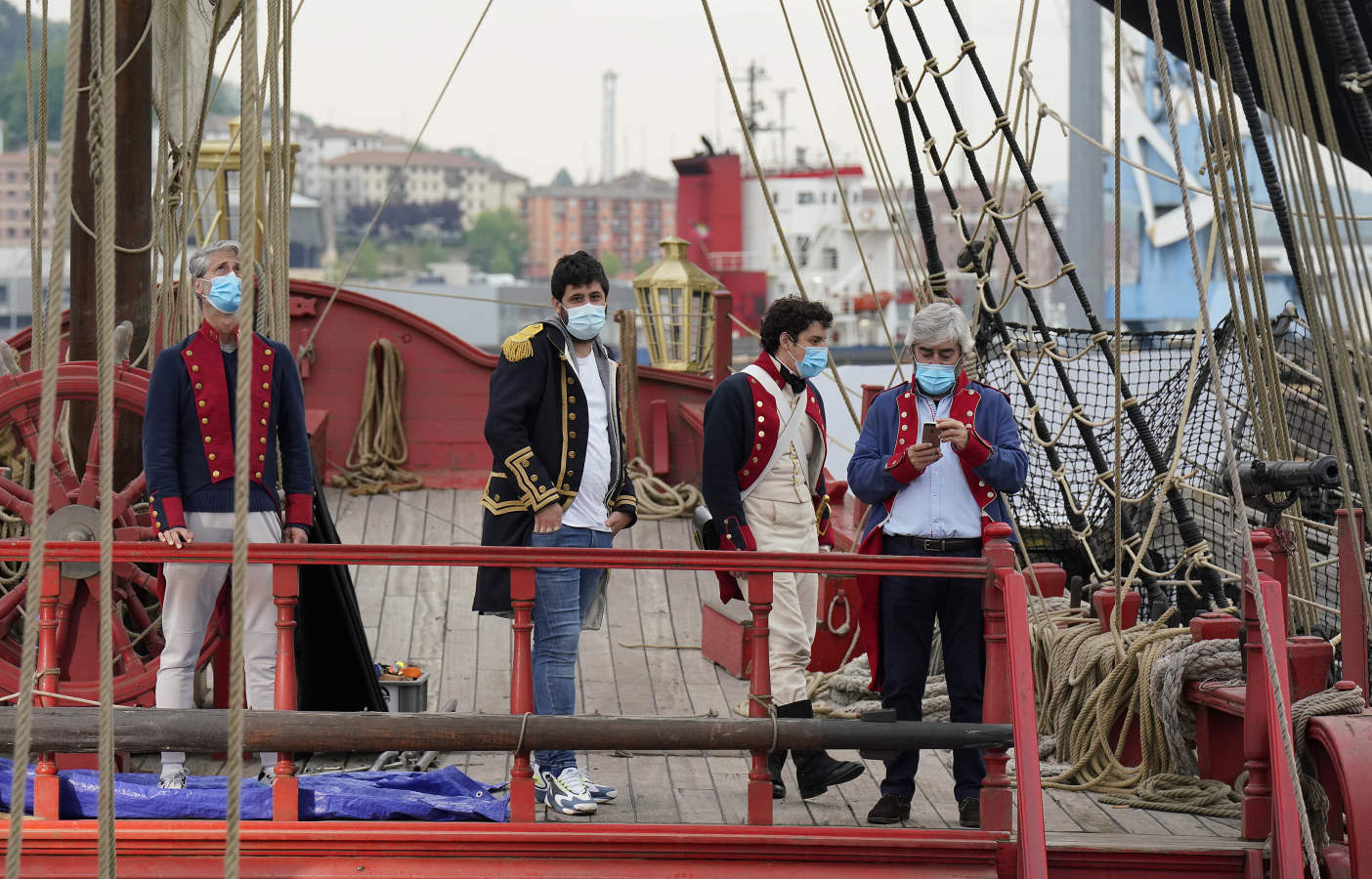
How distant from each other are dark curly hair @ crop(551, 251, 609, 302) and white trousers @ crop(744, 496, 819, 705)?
72cm

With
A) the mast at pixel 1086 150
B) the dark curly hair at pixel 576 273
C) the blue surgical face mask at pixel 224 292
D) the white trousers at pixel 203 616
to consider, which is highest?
the mast at pixel 1086 150

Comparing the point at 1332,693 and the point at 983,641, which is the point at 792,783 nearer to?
the point at 983,641

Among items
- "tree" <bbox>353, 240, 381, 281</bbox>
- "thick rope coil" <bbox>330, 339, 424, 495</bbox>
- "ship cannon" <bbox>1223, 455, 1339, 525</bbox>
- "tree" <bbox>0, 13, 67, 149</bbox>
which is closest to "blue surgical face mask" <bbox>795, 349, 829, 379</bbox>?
"ship cannon" <bbox>1223, 455, 1339, 525</bbox>

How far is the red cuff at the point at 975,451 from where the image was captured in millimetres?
3443

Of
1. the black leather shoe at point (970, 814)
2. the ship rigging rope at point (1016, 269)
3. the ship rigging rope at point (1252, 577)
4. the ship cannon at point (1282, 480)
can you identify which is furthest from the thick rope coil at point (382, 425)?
the ship rigging rope at point (1252, 577)

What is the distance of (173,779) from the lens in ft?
11.1

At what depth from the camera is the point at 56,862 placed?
3062 millimetres

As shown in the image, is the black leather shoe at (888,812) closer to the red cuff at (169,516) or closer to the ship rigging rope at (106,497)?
the red cuff at (169,516)

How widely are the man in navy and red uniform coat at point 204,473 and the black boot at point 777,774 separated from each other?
1.25 m

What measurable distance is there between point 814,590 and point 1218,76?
170 centimetres

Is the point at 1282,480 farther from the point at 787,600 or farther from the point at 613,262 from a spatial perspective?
the point at 613,262

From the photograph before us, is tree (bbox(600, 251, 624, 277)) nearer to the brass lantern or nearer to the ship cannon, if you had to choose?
the brass lantern

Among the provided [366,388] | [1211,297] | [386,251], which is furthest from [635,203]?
[366,388]

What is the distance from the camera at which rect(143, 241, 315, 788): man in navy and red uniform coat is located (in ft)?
11.2
